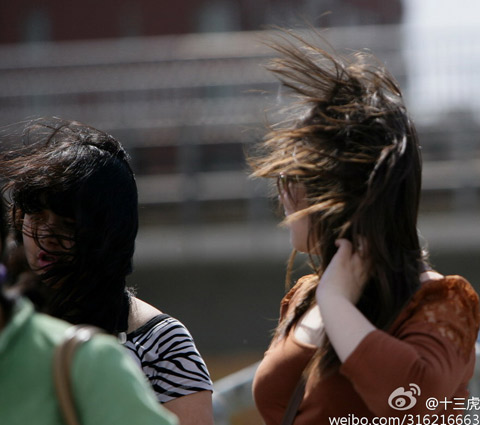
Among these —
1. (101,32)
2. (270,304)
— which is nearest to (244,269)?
(270,304)

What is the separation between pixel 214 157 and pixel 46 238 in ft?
22.5

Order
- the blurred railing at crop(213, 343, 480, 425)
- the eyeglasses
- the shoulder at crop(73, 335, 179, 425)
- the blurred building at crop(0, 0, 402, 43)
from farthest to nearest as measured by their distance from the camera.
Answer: the blurred building at crop(0, 0, 402, 43)
the blurred railing at crop(213, 343, 480, 425)
the eyeglasses
the shoulder at crop(73, 335, 179, 425)

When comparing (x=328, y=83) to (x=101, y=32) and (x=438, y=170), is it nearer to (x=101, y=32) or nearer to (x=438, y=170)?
(x=438, y=170)

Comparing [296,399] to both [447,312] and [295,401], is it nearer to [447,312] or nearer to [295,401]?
[295,401]

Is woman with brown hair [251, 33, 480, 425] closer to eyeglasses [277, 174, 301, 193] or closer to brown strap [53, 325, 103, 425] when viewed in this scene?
eyeglasses [277, 174, 301, 193]

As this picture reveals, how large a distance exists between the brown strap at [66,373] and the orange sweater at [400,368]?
2.31 ft

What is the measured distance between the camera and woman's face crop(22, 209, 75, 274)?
2.28 meters

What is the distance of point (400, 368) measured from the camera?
1.90m

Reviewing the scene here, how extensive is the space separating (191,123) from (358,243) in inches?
272

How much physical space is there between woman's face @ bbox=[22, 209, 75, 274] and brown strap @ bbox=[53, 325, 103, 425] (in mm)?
881

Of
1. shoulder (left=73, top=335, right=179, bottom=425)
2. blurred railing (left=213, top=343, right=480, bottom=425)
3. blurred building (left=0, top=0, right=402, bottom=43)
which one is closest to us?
shoulder (left=73, top=335, right=179, bottom=425)

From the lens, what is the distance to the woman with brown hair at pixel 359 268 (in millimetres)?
1945

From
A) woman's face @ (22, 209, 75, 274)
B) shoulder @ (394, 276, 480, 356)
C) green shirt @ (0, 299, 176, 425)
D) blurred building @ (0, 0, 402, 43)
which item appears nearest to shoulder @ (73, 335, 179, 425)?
green shirt @ (0, 299, 176, 425)

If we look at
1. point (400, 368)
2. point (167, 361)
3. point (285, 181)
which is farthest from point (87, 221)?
point (400, 368)
